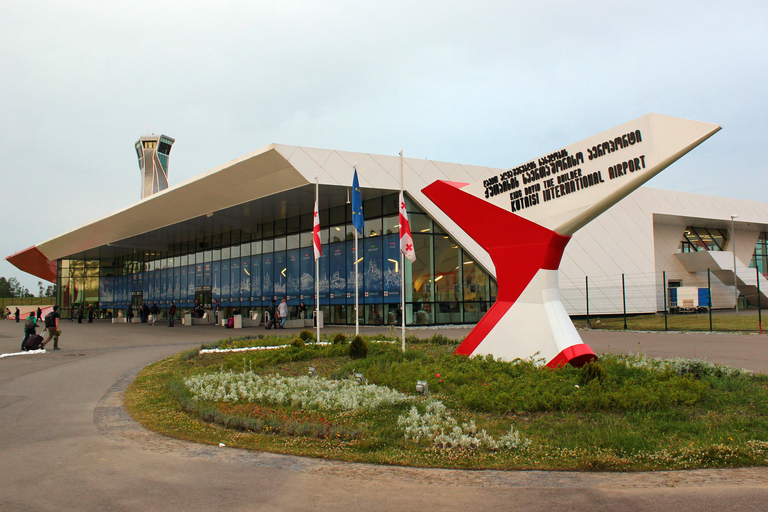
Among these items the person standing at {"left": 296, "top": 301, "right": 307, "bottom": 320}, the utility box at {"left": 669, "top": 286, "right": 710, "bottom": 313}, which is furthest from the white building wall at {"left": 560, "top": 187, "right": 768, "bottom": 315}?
the person standing at {"left": 296, "top": 301, "right": 307, "bottom": 320}

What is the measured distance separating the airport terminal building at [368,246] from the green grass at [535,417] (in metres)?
12.3

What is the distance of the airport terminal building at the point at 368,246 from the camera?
26.9 m

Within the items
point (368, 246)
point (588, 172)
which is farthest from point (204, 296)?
point (588, 172)

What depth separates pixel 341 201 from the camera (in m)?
29.7

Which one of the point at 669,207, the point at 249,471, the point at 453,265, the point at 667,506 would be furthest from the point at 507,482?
the point at 669,207

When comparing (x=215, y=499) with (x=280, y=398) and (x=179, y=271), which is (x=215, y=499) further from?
(x=179, y=271)

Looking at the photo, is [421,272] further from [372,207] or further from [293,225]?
[293,225]

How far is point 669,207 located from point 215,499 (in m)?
41.2

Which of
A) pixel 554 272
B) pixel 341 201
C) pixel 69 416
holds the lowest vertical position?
pixel 69 416

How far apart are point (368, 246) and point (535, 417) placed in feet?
72.7

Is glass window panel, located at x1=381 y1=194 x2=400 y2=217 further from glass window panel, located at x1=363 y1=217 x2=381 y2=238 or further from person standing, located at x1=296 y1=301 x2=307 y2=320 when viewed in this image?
person standing, located at x1=296 y1=301 x2=307 y2=320

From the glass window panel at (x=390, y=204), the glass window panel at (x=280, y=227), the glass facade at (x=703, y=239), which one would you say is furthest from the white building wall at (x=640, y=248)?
the glass window panel at (x=280, y=227)

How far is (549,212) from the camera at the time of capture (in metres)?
11.9

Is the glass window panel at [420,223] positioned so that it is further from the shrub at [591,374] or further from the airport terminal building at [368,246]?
the shrub at [591,374]
